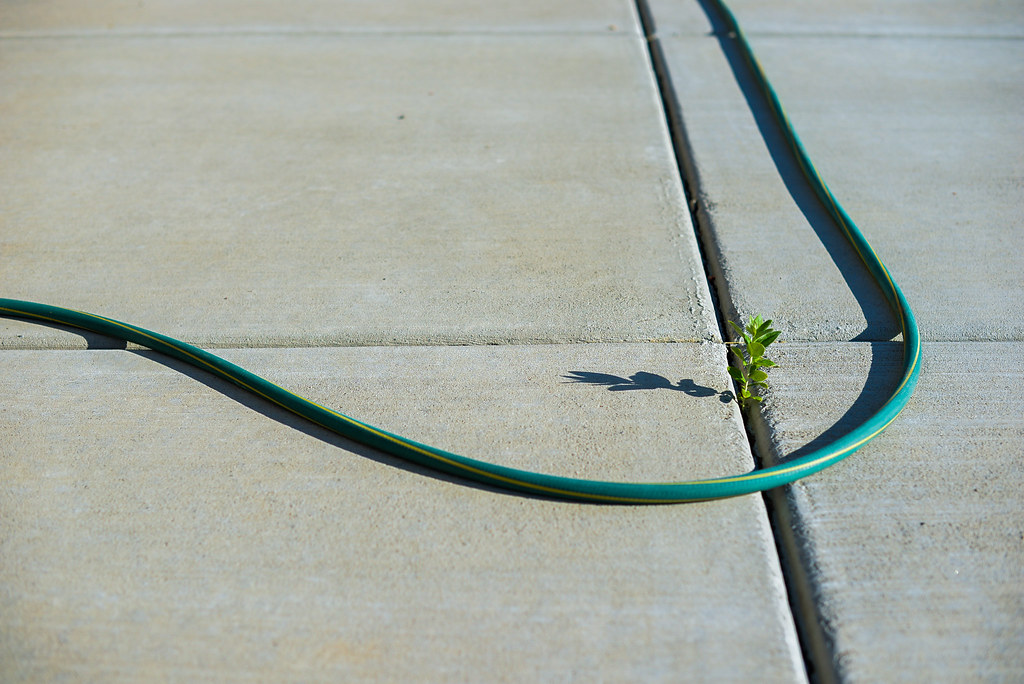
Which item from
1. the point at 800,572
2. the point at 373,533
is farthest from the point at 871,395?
the point at 373,533

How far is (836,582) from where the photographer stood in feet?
5.67

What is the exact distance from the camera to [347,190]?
127 inches

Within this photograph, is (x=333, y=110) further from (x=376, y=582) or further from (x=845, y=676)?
(x=845, y=676)

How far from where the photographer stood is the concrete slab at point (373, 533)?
1610mm

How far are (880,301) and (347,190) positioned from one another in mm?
2001

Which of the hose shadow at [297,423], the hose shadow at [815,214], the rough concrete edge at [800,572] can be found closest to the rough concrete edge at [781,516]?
the rough concrete edge at [800,572]

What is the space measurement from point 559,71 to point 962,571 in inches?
126

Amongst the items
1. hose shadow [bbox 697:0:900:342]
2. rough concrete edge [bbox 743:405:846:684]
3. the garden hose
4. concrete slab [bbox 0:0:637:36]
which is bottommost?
rough concrete edge [bbox 743:405:846:684]

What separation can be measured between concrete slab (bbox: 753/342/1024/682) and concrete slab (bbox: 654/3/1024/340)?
190 mm

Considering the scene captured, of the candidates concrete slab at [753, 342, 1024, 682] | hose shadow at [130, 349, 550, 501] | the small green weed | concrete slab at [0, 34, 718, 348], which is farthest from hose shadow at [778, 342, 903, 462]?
hose shadow at [130, 349, 550, 501]

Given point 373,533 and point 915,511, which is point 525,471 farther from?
point 915,511

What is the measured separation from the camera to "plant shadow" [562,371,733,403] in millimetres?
2260

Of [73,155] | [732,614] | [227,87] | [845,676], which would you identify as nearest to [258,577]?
[732,614]

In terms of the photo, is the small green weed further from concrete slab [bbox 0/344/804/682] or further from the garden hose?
the garden hose
